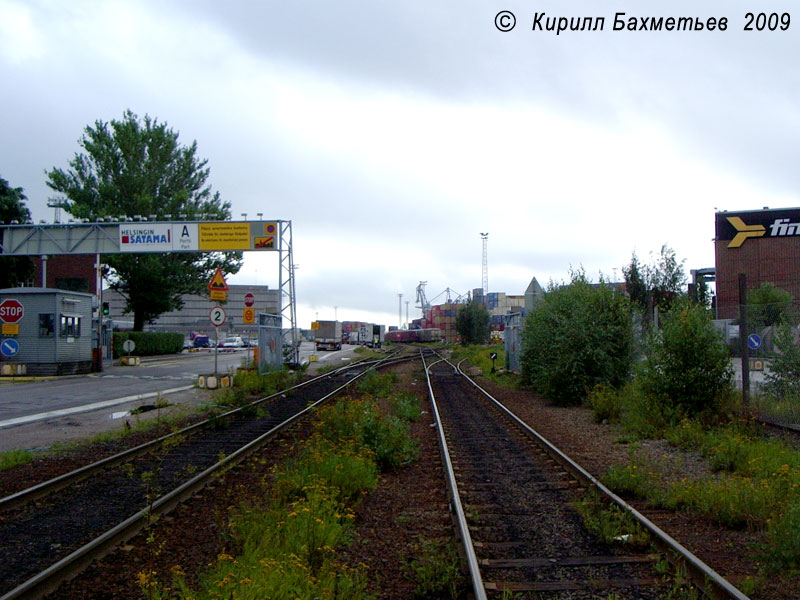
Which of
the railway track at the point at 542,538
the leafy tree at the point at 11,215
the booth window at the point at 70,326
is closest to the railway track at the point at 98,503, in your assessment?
the railway track at the point at 542,538

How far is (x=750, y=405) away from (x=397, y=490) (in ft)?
26.5

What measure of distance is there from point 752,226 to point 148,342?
150ft

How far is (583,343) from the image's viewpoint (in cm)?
2039

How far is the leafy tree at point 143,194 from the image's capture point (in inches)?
2055

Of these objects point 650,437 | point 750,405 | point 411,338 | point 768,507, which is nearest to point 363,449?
point 768,507

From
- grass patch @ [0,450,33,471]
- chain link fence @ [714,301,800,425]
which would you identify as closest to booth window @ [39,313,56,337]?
grass patch @ [0,450,33,471]

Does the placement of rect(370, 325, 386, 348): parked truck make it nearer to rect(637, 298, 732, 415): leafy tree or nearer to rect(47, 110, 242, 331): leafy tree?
rect(47, 110, 242, 331): leafy tree

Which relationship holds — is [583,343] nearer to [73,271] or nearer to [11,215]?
[11,215]

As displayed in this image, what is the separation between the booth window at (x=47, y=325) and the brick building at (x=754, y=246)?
39155 mm

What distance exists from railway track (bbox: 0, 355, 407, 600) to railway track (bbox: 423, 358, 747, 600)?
3.24 metres

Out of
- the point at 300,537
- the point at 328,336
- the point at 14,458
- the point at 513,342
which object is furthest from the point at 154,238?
the point at 328,336

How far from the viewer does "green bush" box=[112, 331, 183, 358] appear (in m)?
51.3

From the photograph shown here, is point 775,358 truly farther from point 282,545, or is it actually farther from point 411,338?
point 411,338

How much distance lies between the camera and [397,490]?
30.1ft
